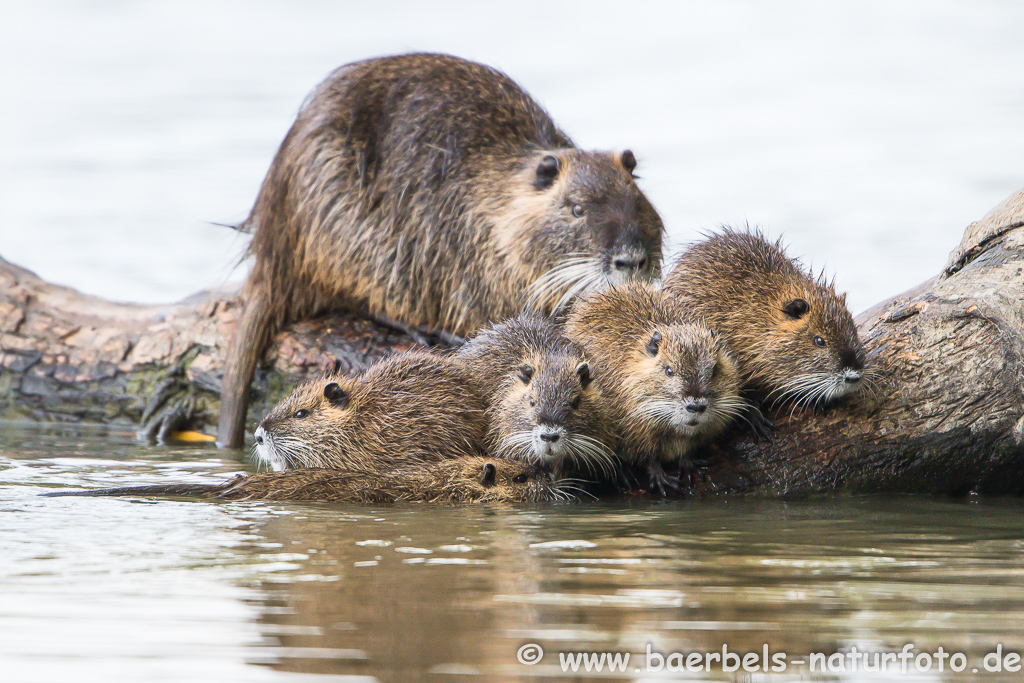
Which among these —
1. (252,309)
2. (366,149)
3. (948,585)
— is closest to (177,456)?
(252,309)

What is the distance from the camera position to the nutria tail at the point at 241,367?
6.02 m

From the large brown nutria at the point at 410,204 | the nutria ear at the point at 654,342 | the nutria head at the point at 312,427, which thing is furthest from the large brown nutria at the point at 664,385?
the large brown nutria at the point at 410,204

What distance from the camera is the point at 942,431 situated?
163 inches

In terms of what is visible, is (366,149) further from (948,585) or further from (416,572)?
(948,585)

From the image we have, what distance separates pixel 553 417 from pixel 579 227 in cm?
158

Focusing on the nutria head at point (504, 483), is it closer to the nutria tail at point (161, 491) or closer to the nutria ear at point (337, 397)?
the nutria ear at point (337, 397)

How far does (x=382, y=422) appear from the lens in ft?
14.4

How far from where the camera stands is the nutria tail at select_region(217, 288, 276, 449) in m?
6.02

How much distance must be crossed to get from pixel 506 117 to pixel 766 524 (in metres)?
3.18

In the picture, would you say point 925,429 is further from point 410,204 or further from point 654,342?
point 410,204

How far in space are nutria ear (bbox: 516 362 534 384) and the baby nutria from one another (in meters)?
0.80

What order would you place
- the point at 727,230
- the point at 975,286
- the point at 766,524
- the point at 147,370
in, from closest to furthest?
the point at 766,524 < the point at 975,286 < the point at 727,230 < the point at 147,370

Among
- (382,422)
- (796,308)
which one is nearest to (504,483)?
(382,422)

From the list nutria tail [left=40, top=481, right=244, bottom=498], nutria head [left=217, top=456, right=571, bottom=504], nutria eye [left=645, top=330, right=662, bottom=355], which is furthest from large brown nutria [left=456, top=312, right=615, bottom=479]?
nutria tail [left=40, top=481, right=244, bottom=498]
